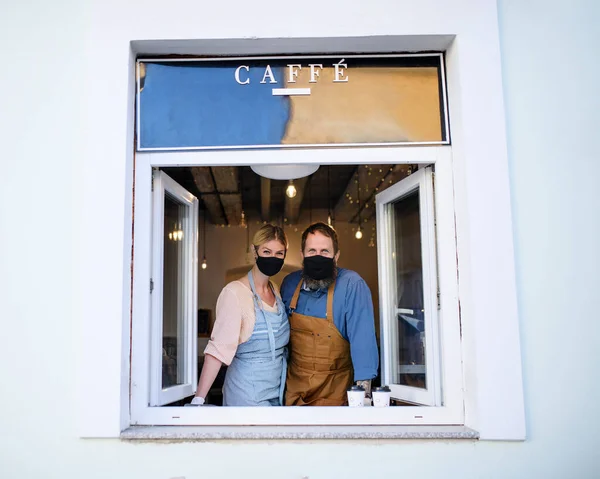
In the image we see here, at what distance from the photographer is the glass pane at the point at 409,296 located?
151 inches

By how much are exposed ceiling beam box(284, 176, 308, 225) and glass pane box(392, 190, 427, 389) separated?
4458 mm

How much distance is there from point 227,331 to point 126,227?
1.14 meters

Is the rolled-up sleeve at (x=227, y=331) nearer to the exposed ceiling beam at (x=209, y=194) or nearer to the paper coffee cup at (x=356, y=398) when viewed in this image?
the paper coffee cup at (x=356, y=398)

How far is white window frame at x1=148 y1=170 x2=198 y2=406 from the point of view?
358 cm

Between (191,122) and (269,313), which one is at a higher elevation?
(191,122)

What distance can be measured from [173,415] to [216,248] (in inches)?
339

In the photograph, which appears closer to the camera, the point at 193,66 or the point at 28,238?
the point at 28,238

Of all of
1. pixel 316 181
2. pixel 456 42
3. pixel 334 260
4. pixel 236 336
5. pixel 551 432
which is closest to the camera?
pixel 551 432

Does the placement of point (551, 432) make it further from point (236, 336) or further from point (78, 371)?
point (78, 371)

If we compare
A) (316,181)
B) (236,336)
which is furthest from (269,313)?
(316,181)

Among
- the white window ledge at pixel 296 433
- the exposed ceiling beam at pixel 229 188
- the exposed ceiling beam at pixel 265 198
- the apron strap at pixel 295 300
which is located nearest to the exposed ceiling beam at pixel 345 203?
the exposed ceiling beam at pixel 265 198

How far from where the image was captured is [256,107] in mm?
3562

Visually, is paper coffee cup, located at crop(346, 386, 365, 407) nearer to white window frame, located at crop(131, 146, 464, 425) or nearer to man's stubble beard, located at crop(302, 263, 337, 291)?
white window frame, located at crop(131, 146, 464, 425)

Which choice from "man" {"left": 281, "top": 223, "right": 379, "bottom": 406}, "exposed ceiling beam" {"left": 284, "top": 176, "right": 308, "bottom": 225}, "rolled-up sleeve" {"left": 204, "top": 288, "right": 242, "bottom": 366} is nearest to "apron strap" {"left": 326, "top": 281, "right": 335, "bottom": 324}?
"man" {"left": 281, "top": 223, "right": 379, "bottom": 406}
